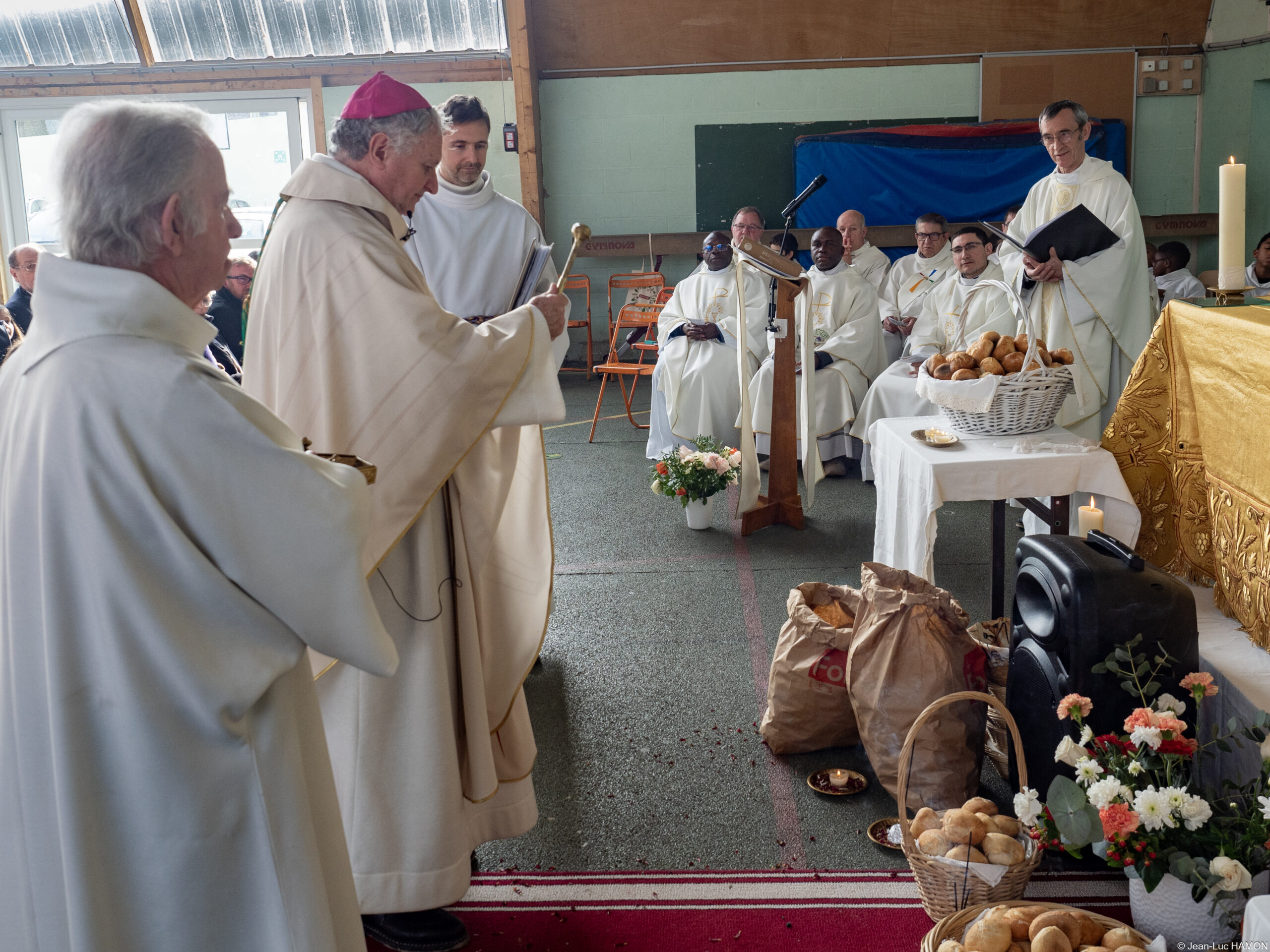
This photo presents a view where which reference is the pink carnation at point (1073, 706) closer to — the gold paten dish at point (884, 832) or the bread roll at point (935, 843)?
the bread roll at point (935, 843)

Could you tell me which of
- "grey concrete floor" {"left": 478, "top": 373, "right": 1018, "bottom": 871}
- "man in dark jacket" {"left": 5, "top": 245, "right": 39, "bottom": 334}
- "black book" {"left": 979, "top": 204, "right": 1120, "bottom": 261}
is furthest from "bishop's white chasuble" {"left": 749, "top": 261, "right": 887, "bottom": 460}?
"man in dark jacket" {"left": 5, "top": 245, "right": 39, "bottom": 334}

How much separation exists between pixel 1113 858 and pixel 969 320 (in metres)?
4.43

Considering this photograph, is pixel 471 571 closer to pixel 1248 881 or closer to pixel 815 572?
pixel 1248 881

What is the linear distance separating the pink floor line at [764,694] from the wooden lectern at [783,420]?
0.54 feet

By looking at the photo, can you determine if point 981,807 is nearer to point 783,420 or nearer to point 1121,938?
point 1121,938

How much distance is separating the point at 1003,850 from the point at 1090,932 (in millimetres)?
219

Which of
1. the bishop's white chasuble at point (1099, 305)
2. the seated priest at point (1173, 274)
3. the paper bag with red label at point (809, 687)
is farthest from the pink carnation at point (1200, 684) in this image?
the seated priest at point (1173, 274)

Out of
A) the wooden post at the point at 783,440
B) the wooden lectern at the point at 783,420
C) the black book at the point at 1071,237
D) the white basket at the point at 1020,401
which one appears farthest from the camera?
the wooden post at the point at 783,440

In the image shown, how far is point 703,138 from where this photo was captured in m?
9.41

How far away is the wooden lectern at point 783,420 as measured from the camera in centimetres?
452

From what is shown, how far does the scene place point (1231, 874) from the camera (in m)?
1.68

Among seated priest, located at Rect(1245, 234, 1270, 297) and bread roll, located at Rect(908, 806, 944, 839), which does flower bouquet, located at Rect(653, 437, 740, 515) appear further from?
seated priest, located at Rect(1245, 234, 1270, 297)

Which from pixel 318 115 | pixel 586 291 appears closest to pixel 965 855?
pixel 586 291

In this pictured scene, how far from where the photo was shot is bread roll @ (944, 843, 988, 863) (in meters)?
1.93
